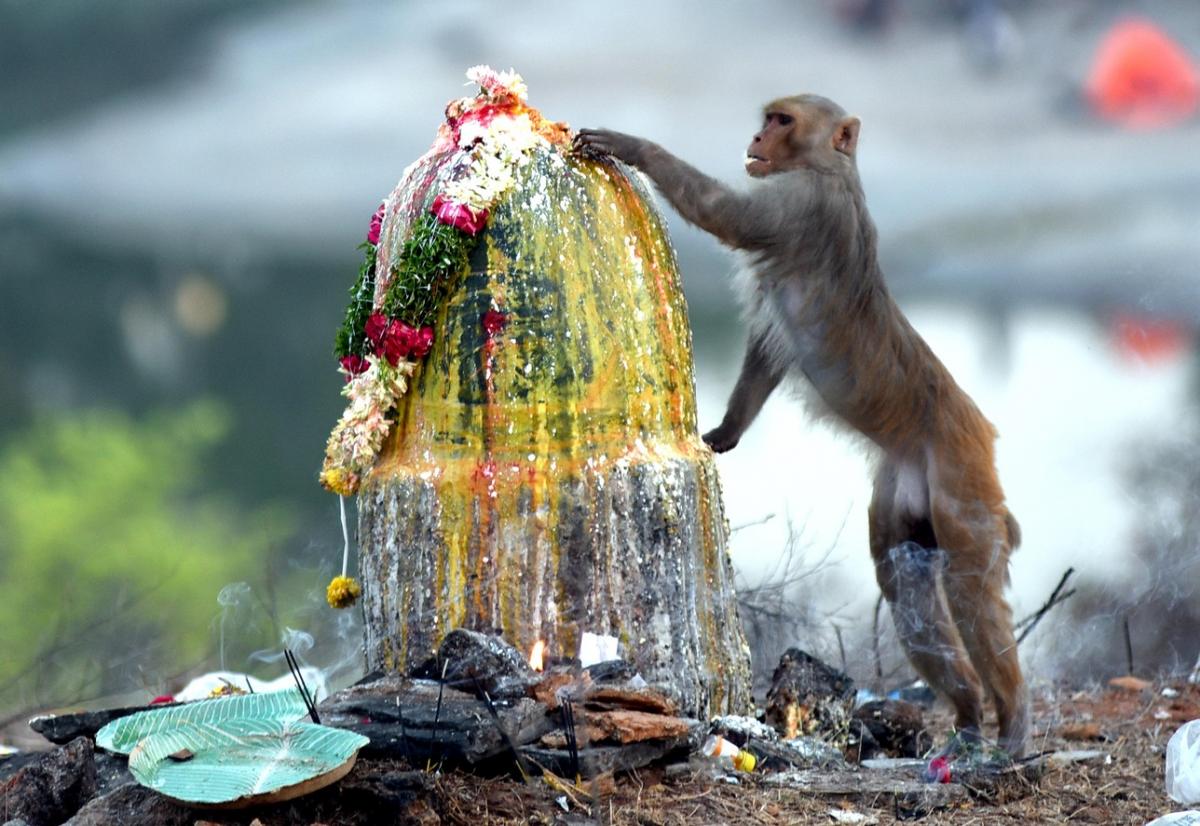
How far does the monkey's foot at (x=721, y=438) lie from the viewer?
6.36m

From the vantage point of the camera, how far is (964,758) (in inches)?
209

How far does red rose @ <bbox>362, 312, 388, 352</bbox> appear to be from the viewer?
16.5 feet

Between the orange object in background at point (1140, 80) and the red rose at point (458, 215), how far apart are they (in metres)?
6.74

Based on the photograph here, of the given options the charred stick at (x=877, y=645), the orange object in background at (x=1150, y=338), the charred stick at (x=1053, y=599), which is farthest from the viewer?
the orange object in background at (x=1150, y=338)

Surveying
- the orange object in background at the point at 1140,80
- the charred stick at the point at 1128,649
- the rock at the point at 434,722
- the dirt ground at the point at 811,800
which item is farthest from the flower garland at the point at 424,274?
the orange object in background at the point at 1140,80

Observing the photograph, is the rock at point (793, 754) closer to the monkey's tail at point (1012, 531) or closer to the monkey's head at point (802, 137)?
the monkey's tail at point (1012, 531)

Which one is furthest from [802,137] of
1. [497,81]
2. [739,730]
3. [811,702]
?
[739,730]

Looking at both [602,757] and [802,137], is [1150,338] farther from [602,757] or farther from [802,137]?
[602,757]

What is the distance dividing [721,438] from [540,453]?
169 cm

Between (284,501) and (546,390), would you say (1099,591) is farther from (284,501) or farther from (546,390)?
(284,501)

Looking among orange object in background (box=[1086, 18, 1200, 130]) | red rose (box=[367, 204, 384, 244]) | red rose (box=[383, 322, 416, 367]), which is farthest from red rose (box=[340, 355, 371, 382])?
orange object in background (box=[1086, 18, 1200, 130])

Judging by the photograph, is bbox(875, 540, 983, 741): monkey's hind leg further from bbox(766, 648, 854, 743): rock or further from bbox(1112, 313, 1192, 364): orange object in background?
bbox(1112, 313, 1192, 364): orange object in background

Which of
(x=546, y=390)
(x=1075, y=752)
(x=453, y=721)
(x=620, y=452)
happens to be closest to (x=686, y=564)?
(x=620, y=452)

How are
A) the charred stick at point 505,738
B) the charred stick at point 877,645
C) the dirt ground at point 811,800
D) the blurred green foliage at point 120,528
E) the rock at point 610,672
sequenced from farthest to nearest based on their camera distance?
1. the blurred green foliage at point 120,528
2. the charred stick at point 877,645
3. the rock at point 610,672
4. the charred stick at point 505,738
5. the dirt ground at point 811,800
